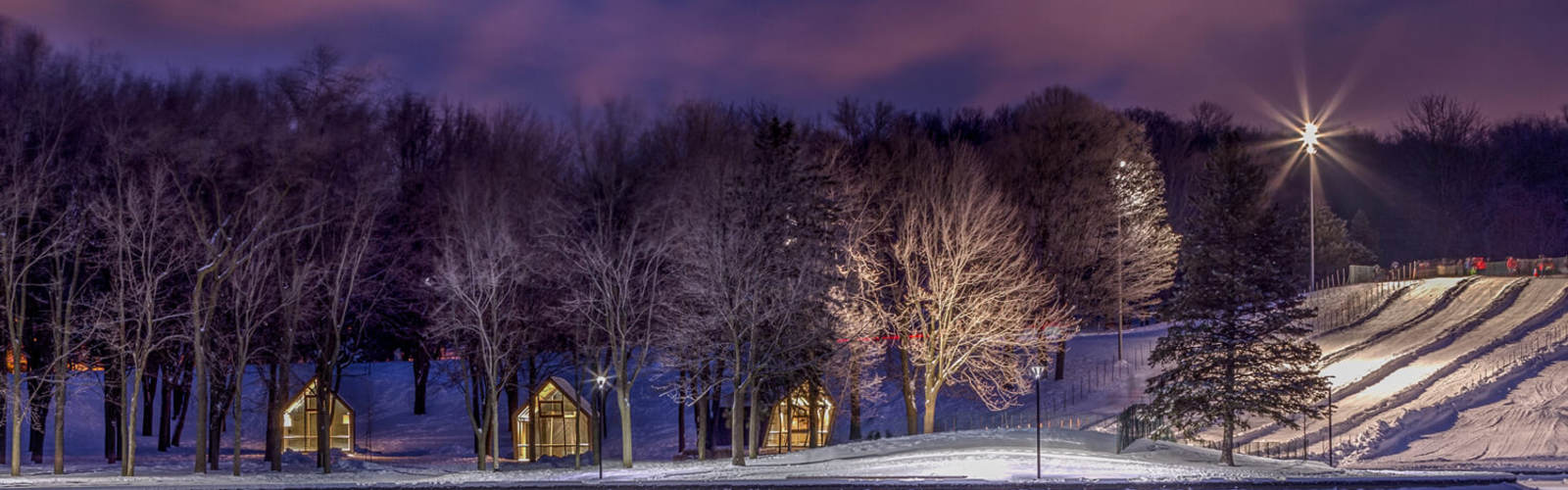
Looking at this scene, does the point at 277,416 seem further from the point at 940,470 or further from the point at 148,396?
the point at 940,470

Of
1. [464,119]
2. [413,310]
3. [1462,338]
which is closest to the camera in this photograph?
[413,310]

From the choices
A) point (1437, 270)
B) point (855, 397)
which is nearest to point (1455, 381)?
point (855, 397)

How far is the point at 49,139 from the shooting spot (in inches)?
1649

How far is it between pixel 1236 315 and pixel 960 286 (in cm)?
1033

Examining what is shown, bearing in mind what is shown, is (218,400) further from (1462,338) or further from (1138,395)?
(1462,338)

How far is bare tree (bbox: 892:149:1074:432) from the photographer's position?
1799 inches

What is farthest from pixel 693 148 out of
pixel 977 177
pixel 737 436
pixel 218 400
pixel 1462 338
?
pixel 1462 338

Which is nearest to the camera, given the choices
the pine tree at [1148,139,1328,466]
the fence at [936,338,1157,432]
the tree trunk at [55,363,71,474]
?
the pine tree at [1148,139,1328,466]

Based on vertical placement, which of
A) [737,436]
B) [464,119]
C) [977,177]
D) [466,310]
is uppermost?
[464,119]

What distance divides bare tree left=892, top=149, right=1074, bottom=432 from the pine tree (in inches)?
306

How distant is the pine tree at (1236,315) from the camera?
38.2 m

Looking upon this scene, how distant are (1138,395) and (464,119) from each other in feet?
116

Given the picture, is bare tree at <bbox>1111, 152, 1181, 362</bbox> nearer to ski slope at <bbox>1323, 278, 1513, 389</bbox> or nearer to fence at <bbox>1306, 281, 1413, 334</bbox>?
ski slope at <bbox>1323, 278, 1513, 389</bbox>

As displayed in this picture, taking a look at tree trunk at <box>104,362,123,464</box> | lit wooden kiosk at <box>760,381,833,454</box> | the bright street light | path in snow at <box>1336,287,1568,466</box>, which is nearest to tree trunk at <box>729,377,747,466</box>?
lit wooden kiosk at <box>760,381,833,454</box>
